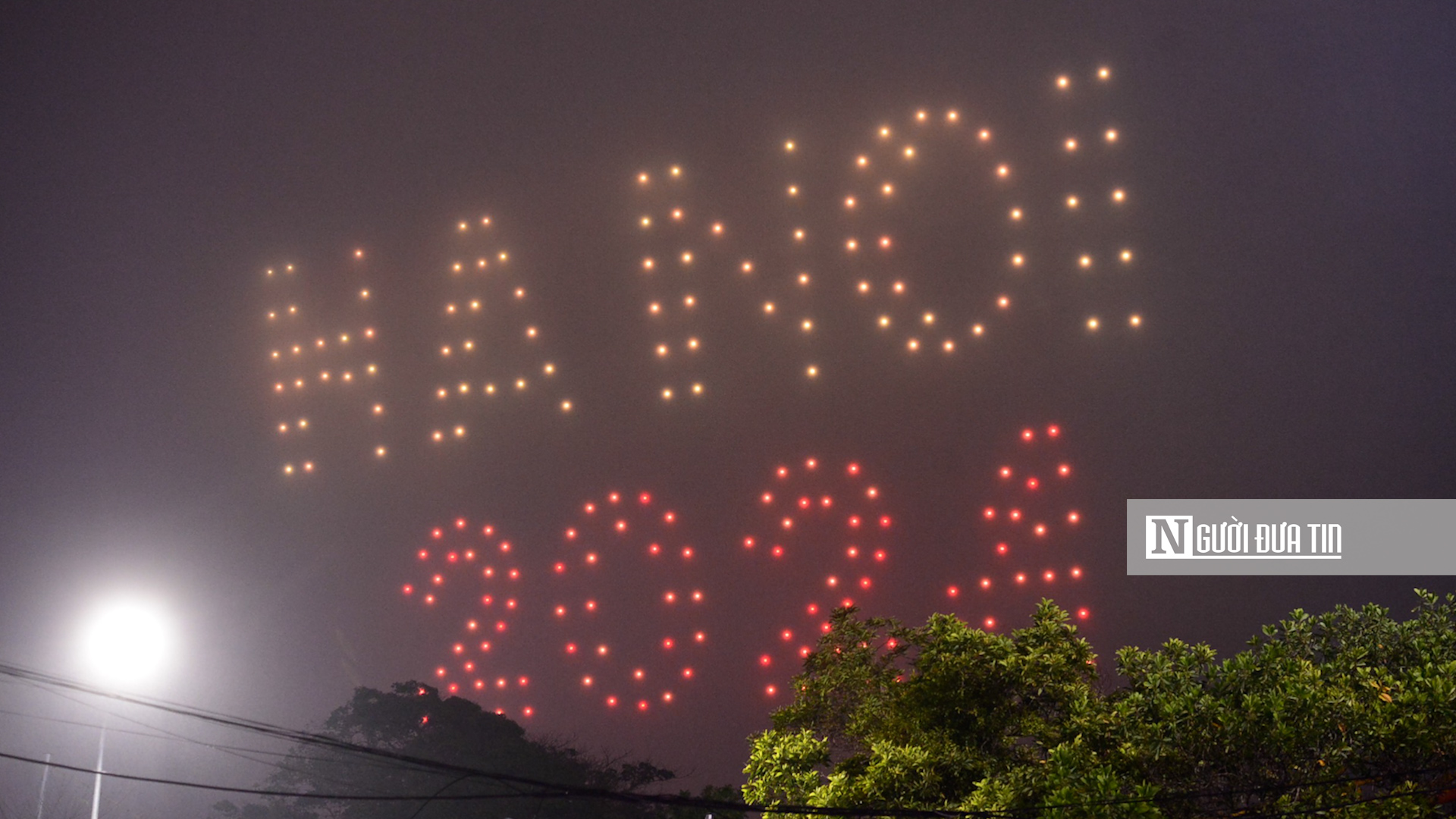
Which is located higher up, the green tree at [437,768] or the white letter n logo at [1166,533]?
the white letter n logo at [1166,533]

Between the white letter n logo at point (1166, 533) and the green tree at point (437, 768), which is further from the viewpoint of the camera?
Answer: the green tree at point (437, 768)

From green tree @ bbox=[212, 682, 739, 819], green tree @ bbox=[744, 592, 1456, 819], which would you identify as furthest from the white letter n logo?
green tree @ bbox=[212, 682, 739, 819]

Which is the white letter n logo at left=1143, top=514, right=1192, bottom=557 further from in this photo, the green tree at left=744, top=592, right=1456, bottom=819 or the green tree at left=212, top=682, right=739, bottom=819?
the green tree at left=212, top=682, right=739, bottom=819

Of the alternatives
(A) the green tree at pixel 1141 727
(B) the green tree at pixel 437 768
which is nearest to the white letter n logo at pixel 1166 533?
(A) the green tree at pixel 1141 727

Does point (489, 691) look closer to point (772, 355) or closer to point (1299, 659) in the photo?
point (772, 355)

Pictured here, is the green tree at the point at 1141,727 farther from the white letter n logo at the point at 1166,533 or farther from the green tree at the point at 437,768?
the green tree at the point at 437,768

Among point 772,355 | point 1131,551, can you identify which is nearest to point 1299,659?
point 1131,551
